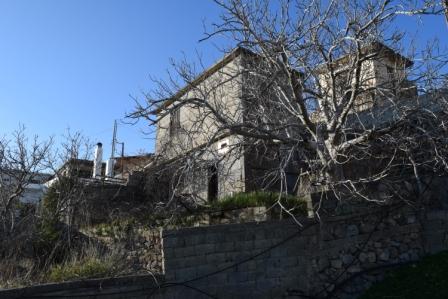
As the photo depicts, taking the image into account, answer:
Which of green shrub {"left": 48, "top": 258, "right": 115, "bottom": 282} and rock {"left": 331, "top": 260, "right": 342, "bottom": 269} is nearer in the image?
green shrub {"left": 48, "top": 258, "right": 115, "bottom": 282}

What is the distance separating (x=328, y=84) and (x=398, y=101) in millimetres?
1546

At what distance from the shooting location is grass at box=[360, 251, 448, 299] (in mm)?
6914

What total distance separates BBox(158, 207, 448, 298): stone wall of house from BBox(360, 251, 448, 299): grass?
0.66ft

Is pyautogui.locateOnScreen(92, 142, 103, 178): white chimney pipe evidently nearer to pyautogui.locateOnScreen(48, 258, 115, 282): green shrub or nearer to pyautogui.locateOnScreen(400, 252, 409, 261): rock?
pyautogui.locateOnScreen(48, 258, 115, 282): green shrub

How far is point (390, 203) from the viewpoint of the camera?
8008 millimetres

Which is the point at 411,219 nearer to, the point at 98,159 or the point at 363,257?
the point at 363,257

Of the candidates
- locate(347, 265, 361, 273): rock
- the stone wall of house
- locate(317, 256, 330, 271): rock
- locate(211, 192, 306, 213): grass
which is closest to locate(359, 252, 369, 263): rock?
the stone wall of house

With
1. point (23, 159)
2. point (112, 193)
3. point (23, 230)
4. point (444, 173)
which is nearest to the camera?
point (444, 173)

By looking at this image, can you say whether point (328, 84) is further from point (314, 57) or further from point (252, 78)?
point (252, 78)

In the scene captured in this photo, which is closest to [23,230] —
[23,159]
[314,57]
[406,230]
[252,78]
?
[23,159]

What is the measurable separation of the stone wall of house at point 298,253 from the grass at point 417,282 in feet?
0.66

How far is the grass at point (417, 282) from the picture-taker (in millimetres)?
6914

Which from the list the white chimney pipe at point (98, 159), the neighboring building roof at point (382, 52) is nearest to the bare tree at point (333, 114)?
the neighboring building roof at point (382, 52)

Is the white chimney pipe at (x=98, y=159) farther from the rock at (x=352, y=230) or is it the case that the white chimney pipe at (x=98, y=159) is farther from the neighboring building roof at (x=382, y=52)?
the rock at (x=352, y=230)
